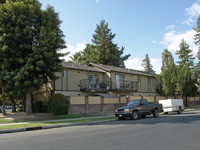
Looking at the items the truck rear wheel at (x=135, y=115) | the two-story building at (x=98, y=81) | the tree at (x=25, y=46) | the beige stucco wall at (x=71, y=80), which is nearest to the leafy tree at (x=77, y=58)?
the two-story building at (x=98, y=81)

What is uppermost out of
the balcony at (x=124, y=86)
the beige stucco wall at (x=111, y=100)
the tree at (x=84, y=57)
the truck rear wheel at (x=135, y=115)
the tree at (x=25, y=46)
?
the tree at (x=84, y=57)

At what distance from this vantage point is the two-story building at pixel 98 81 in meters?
26.3

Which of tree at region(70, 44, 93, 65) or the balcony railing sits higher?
tree at region(70, 44, 93, 65)

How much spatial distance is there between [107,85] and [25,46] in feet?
50.5

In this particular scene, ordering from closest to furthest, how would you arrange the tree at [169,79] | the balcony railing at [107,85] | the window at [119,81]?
the balcony railing at [107,85] → the window at [119,81] → the tree at [169,79]

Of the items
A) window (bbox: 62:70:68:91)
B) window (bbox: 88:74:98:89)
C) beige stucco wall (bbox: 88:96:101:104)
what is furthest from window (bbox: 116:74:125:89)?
window (bbox: 62:70:68:91)

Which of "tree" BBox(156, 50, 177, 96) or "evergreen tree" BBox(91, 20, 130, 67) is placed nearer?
"tree" BBox(156, 50, 177, 96)

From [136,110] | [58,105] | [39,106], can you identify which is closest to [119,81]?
[39,106]

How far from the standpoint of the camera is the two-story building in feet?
86.2

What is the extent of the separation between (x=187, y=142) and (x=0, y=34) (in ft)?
57.1

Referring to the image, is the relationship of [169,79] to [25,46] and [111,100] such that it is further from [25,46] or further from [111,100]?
[25,46]

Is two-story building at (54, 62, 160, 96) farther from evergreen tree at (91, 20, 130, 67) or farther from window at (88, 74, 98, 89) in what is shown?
evergreen tree at (91, 20, 130, 67)

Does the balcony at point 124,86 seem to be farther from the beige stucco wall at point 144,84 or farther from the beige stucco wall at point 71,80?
the beige stucco wall at point 71,80

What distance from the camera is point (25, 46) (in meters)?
18.1
